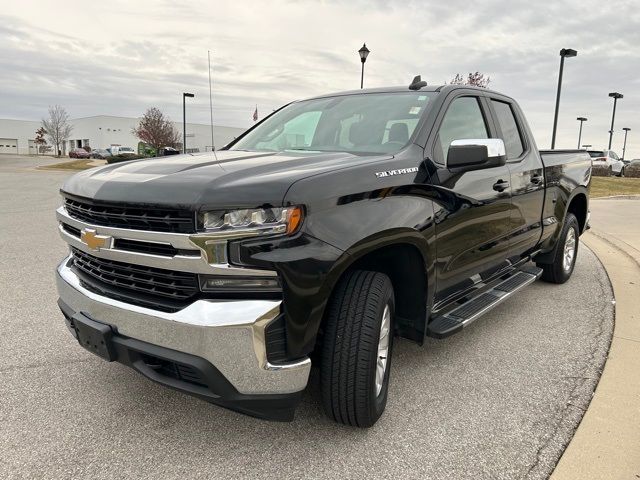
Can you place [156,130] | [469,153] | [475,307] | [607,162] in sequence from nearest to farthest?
[469,153], [475,307], [607,162], [156,130]

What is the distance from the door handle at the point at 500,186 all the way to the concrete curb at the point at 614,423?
1426mm

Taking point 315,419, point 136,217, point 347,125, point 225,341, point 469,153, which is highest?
point 347,125

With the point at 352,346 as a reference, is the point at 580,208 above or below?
above

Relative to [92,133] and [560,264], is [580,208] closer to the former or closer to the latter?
[560,264]

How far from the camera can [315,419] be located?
2738mm

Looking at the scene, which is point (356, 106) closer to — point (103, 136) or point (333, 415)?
point (333, 415)

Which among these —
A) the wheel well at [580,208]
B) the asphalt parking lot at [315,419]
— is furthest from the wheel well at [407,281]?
the wheel well at [580,208]

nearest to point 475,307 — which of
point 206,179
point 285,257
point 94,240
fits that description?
point 285,257

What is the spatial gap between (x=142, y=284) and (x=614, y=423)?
102 inches

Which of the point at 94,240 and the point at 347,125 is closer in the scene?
the point at 94,240

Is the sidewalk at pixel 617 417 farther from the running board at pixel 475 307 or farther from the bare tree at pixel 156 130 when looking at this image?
the bare tree at pixel 156 130

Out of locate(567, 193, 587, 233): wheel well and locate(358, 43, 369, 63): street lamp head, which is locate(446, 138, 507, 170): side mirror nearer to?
locate(567, 193, 587, 233): wheel well

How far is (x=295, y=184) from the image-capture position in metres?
2.15

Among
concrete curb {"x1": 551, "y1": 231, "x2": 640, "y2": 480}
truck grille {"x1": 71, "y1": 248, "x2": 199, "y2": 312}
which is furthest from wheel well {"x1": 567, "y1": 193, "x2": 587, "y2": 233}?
truck grille {"x1": 71, "y1": 248, "x2": 199, "y2": 312}
